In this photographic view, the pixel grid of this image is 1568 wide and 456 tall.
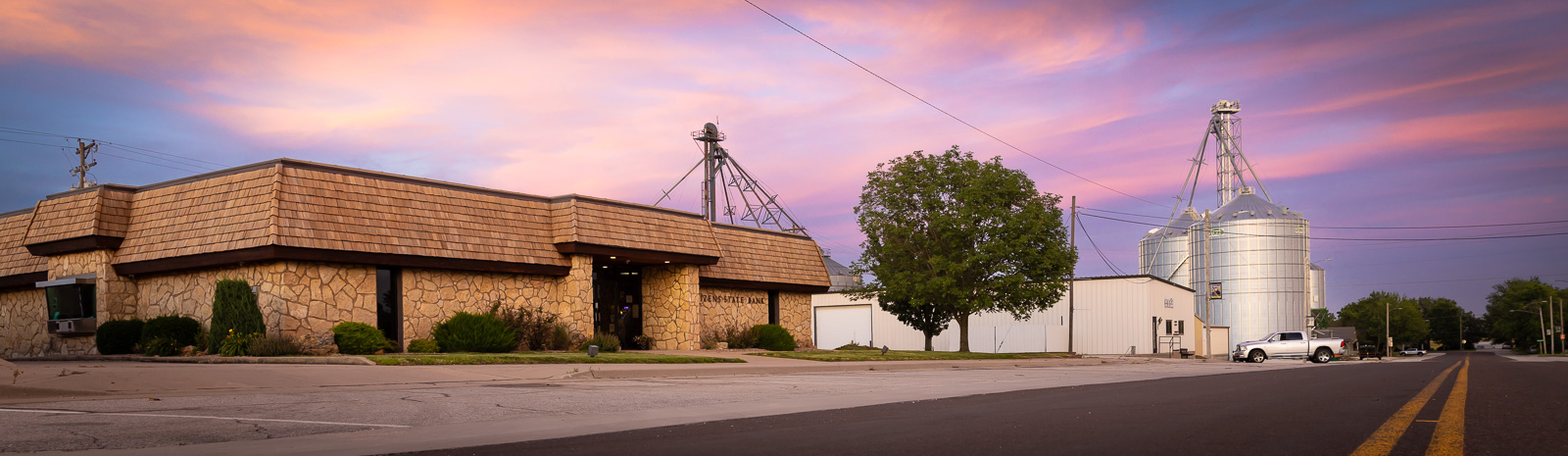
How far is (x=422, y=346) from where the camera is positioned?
998 inches

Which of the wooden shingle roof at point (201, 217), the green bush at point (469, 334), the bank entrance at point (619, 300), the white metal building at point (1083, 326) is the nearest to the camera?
the wooden shingle roof at point (201, 217)

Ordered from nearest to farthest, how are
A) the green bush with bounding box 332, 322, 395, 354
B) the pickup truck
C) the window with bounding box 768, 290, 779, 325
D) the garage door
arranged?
the green bush with bounding box 332, 322, 395, 354
the window with bounding box 768, 290, 779, 325
the pickup truck
the garage door

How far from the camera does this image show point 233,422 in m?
9.55

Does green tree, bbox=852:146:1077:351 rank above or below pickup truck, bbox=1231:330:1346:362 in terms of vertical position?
above

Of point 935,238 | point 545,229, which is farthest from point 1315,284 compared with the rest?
point 545,229

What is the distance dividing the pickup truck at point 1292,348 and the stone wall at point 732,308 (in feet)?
75.1

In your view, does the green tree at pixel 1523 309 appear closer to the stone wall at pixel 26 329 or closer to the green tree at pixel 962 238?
the green tree at pixel 962 238

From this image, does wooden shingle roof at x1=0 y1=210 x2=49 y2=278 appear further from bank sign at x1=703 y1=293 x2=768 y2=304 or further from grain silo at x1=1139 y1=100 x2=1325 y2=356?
grain silo at x1=1139 y1=100 x2=1325 y2=356

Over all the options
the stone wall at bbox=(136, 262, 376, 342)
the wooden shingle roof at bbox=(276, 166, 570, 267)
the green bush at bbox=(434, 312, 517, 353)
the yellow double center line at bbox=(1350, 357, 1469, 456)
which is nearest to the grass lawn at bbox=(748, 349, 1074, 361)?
the wooden shingle roof at bbox=(276, 166, 570, 267)

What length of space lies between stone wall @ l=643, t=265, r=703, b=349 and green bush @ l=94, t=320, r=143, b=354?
14621 millimetres

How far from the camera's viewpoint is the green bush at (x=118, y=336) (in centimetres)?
2483

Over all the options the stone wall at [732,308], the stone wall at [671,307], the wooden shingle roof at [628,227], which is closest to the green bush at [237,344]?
the wooden shingle roof at [628,227]

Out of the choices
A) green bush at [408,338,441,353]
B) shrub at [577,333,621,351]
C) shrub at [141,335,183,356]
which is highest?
shrub at [141,335,183,356]

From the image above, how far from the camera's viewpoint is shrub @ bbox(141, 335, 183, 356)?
23.7 metres
